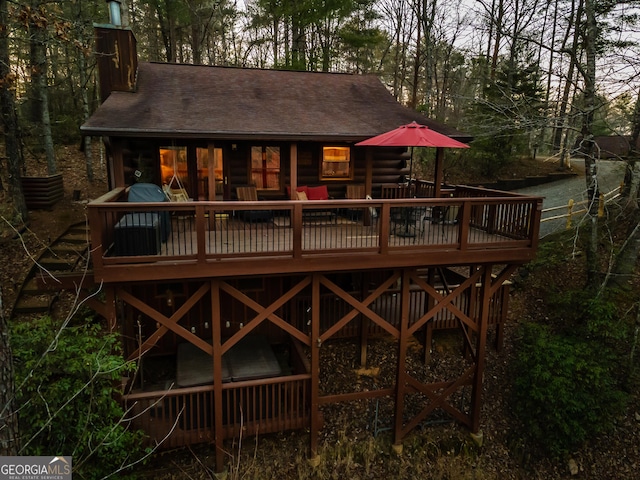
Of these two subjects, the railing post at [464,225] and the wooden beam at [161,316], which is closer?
the wooden beam at [161,316]

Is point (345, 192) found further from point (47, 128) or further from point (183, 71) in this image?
point (47, 128)

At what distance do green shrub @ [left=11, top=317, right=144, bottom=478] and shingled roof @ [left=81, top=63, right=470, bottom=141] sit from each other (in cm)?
420

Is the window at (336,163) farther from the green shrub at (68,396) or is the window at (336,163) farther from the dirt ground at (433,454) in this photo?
the green shrub at (68,396)

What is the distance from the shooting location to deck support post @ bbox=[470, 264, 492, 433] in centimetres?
861

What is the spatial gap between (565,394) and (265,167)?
8.44m

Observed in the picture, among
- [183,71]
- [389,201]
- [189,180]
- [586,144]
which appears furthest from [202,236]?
[586,144]

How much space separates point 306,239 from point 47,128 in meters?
12.3

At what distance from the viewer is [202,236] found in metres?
6.48

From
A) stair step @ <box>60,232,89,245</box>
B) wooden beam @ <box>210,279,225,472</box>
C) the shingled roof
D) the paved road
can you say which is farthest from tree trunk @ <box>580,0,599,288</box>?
stair step @ <box>60,232,89,245</box>

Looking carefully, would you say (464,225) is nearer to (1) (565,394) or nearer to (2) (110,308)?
(1) (565,394)

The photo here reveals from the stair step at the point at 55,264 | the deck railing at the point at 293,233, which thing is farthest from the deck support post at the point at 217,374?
the stair step at the point at 55,264

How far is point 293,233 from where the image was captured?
22.6ft

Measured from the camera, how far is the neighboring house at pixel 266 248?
22.6 ft

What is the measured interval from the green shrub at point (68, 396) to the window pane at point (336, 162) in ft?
22.6
